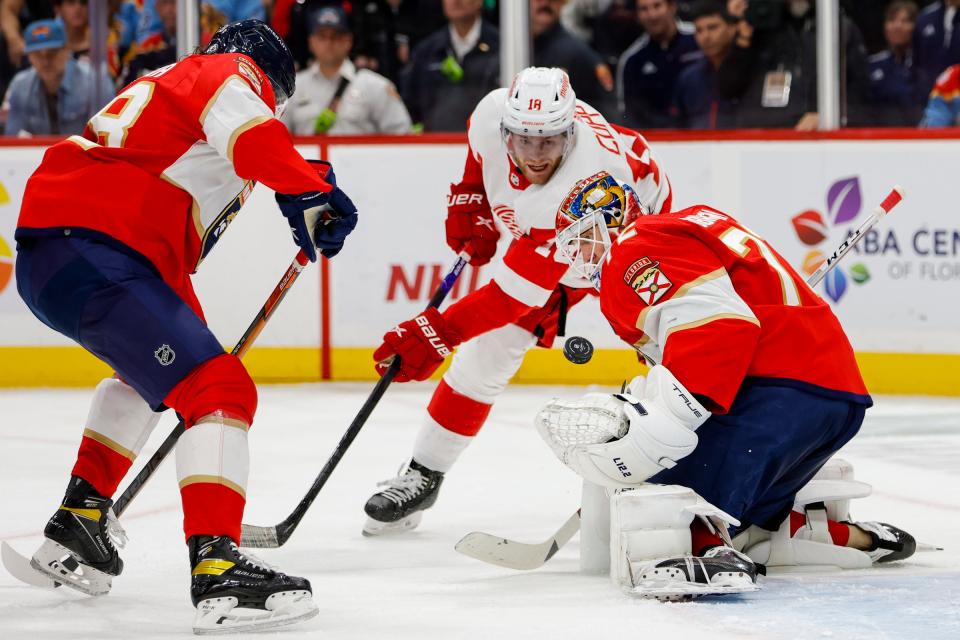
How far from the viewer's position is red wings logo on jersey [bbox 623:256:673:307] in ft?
8.46

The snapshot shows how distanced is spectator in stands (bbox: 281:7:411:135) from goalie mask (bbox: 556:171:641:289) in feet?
11.5

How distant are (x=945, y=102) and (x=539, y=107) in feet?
Answer: 9.94

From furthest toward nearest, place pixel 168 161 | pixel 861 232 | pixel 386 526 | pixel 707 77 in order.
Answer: pixel 707 77 → pixel 386 526 → pixel 861 232 → pixel 168 161

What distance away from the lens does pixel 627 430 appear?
2.56 m

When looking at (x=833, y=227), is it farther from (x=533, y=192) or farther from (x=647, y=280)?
(x=647, y=280)

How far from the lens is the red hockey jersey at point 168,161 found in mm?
2613

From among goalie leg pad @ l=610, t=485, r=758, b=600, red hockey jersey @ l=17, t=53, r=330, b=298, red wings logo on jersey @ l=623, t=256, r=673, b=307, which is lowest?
goalie leg pad @ l=610, t=485, r=758, b=600

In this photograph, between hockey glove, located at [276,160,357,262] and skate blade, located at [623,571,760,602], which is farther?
A: hockey glove, located at [276,160,357,262]

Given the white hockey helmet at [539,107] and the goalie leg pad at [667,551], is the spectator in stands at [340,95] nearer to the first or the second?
the white hockey helmet at [539,107]

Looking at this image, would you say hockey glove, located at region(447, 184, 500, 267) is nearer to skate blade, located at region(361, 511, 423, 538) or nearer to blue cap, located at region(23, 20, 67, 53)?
skate blade, located at region(361, 511, 423, 538)

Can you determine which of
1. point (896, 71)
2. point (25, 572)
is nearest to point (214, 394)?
point (25, 572)

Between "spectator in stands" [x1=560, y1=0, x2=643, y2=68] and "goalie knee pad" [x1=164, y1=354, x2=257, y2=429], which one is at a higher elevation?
"spectator in stands" [x1=560, y1=0, x2=643, y2=68]

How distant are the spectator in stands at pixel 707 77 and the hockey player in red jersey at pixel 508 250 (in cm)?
245

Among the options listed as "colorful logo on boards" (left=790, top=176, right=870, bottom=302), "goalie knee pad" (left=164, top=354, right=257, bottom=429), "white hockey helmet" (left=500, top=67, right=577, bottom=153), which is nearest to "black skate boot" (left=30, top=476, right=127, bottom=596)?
"goalie knee pad" (left=164, top=354, right=257, bottom=429)
